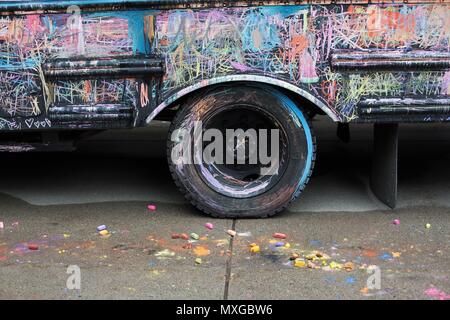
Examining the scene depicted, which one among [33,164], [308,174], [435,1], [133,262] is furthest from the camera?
[33,164]

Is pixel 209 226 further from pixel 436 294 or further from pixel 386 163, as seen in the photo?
pixel 436 294

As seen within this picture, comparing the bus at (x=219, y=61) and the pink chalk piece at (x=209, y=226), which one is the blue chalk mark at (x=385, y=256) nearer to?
the bus at (x=219, y=61)

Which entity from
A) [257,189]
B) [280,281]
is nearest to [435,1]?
[257,189]

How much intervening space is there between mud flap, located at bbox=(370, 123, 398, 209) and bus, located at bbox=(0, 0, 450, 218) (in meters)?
0.33

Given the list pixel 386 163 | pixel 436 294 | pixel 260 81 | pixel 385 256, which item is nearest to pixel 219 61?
pixel 260 81

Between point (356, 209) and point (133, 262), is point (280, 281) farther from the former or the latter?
point (356, 209)

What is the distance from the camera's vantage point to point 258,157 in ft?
15.3

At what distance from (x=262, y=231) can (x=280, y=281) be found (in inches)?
31.5

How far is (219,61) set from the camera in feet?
13.9

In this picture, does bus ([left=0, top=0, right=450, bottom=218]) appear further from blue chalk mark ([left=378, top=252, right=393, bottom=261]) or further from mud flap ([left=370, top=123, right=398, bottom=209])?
blue chalk mark ([left=378, top=252, right=393, bottom=261])

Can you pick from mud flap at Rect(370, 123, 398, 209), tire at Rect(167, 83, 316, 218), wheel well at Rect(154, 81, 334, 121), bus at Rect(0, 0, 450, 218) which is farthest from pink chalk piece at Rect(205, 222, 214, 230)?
mud flap at Rect(370, 123, 398, 209)

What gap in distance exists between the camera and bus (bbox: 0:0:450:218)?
164 inches

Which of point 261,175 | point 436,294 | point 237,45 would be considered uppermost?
point 237,45

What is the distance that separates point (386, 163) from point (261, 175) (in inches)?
37.8
